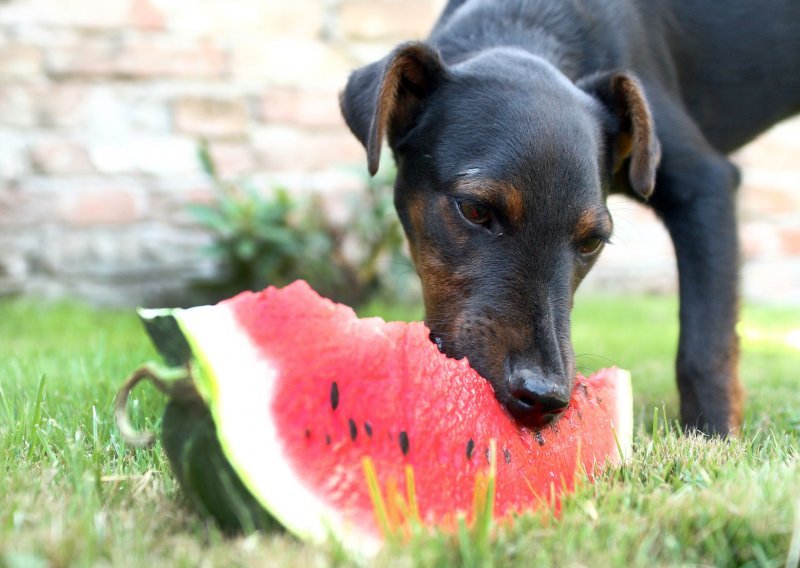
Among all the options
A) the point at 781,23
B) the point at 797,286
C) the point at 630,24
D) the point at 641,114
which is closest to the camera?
the point at 641,114

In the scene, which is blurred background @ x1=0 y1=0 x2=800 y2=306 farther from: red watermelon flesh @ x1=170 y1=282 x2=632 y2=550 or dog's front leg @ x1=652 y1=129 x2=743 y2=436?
red watermelon flesh @ x1=170 y1=282 x2=632 y2=550

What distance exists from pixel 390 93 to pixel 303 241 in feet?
11.0

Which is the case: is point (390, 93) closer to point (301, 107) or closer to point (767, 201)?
point (301, 107)

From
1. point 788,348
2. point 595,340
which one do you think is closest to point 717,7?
point 595,340

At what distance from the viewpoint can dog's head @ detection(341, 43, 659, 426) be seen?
228 centimetres

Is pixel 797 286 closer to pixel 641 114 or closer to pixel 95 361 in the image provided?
pixel 641 114

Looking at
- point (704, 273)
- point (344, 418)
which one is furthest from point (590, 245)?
point (344, 418)

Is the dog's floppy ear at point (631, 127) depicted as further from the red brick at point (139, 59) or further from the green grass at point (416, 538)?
the red brick at point (139, 59)

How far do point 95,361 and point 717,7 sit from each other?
10.5 ft

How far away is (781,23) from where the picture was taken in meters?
3.75

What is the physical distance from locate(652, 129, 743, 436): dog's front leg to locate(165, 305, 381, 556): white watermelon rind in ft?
5.96

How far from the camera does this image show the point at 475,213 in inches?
104

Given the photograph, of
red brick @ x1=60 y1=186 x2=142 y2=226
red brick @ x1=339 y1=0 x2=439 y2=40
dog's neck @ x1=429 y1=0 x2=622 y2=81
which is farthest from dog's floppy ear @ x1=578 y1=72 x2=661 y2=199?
red brick @ x1=60 y1=186 x2=142 y2=226

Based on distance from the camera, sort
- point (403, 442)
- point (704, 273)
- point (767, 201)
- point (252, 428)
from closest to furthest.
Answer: point (252, 428) → point (403, 442) → point (704, 273) → point (767, 201)
